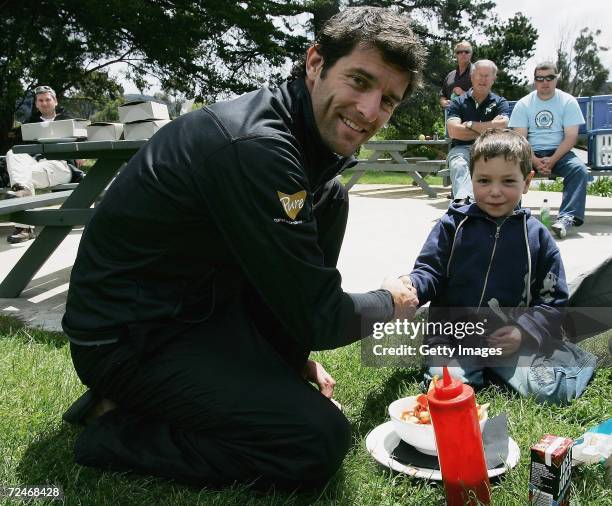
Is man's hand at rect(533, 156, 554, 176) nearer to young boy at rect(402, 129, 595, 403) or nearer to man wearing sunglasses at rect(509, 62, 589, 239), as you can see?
man wearing sunglasses at rect(509, 62, 589, 239)

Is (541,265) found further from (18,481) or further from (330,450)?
(18,481)

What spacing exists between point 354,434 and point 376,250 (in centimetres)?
291

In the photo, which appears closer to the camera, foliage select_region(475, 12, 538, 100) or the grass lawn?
the grass lawn

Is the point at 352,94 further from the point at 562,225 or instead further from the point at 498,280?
the point at 562,225

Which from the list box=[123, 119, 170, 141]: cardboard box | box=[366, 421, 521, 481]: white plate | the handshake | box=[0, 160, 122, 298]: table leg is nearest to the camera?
box=[366, 421, 521, 481]: white plate

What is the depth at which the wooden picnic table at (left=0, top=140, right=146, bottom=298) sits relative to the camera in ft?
12.6

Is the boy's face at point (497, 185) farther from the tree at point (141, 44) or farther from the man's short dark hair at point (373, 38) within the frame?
the tree at point (141, 44)

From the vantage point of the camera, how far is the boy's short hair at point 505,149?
2.60 meters

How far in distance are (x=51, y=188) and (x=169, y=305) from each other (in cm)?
500

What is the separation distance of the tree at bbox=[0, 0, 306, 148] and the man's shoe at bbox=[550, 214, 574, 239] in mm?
12798

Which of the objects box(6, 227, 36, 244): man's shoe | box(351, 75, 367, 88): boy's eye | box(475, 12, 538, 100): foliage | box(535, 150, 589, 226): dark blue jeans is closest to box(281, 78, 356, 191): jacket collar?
box(351, 75, 367, 88): boy's eye

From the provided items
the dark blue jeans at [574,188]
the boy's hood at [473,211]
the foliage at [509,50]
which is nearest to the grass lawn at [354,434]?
the boy's hood at [473,211]

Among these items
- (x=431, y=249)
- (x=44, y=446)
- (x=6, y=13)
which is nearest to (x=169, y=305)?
(x=44, y=446)

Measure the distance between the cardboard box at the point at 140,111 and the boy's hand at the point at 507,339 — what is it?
283cm
